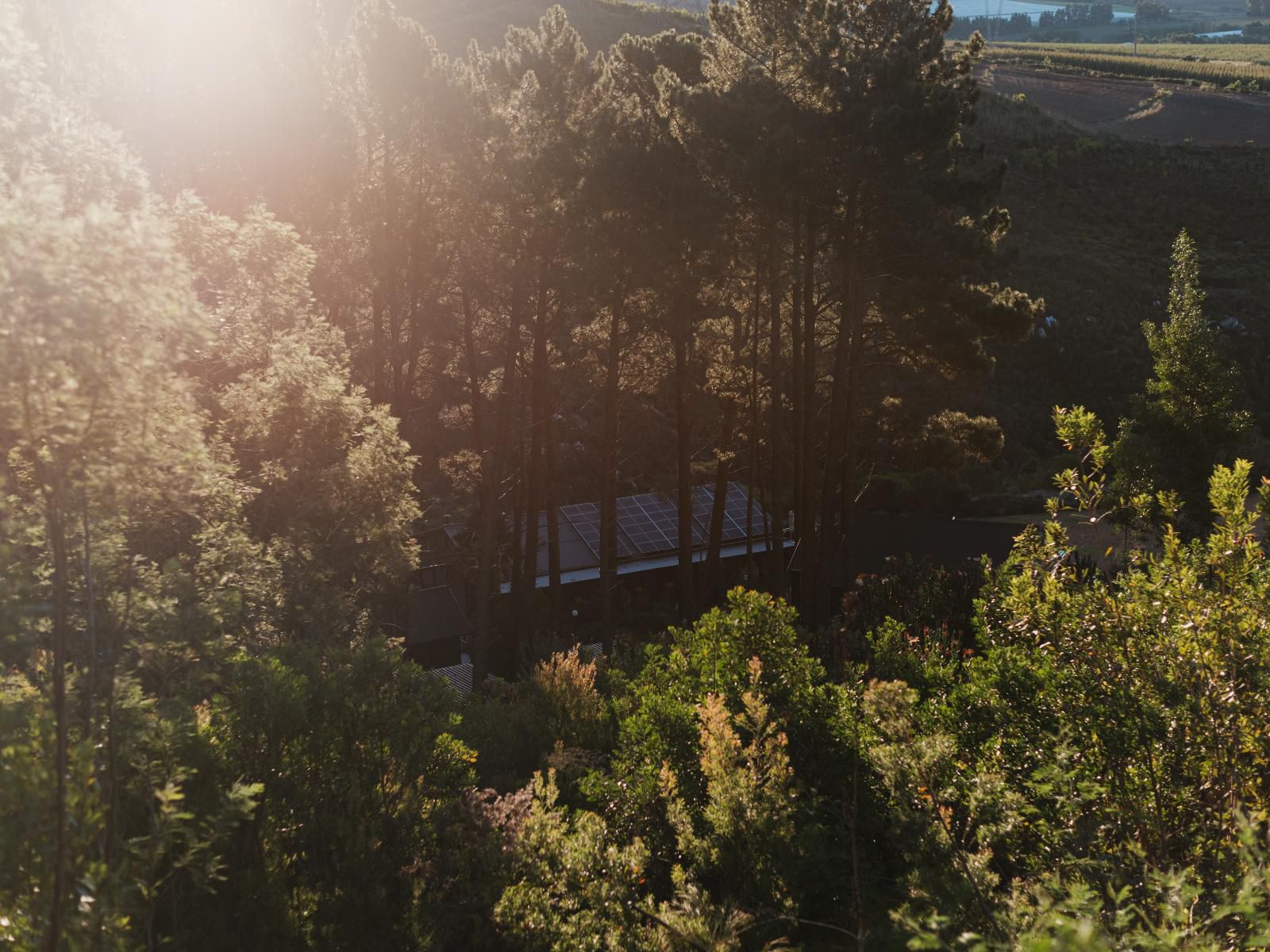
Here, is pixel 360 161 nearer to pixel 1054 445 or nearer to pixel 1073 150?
pixel 1054 445

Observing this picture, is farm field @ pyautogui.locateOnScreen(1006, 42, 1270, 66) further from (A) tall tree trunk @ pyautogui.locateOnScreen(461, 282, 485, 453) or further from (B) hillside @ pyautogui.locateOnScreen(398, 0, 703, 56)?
(A) tall tree trunk @ pyautogui.locateOnScreen(461, 282, 485, 453)

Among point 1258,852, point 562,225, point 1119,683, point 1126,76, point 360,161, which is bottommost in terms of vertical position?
point 1119,683

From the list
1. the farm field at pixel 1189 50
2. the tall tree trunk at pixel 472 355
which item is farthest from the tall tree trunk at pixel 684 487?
the farm field at pixel 1189 50

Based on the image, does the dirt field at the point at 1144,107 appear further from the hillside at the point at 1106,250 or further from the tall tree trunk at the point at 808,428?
the tall tree trunk at the point at 808,428

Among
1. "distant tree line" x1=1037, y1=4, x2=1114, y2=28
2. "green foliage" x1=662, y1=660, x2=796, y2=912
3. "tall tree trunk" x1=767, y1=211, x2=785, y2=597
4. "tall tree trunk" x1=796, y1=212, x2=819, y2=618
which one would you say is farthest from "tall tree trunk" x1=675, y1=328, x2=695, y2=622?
Result: "distant tree line" x1=1037, y1=4, x2=1114, y2=28

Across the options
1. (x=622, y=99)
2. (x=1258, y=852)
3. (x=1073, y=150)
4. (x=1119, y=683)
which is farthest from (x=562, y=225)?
(x=1073, y=150)

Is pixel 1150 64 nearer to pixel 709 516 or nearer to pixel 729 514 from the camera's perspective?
pixel 729 514
